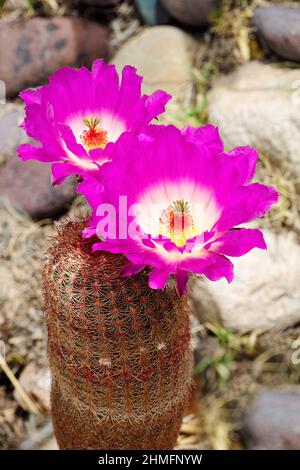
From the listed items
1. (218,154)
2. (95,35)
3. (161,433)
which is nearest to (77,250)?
(218,154)

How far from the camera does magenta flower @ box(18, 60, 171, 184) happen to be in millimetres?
1179

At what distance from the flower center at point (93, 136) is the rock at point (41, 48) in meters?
1.69

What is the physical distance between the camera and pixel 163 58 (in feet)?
9.48

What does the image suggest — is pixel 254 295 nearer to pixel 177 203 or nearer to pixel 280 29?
pixel 280 29

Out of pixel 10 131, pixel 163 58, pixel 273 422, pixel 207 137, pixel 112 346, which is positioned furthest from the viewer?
pixel 163 58

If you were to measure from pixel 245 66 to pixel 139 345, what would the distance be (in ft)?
5.30

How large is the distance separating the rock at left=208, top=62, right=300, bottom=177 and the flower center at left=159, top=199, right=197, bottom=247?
133 centimetres

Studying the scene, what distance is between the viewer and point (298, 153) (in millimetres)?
2434

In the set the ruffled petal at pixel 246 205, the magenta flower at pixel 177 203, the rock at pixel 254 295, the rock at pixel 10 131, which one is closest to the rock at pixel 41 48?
the rock at pixel 10 131

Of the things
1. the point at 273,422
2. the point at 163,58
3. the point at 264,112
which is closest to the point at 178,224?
the point at 273,422

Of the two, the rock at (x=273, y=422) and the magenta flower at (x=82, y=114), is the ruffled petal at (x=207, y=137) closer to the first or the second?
the magenta flower at (x=82, y=114)

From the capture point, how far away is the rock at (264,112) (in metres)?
2.43

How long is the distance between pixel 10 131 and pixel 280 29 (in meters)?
0.99

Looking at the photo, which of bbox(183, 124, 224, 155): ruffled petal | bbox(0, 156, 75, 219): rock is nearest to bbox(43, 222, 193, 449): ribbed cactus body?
bbox(183, 124, 224, 155): ruffled petal
